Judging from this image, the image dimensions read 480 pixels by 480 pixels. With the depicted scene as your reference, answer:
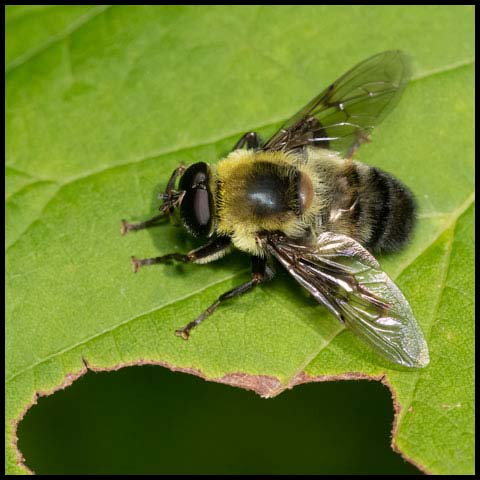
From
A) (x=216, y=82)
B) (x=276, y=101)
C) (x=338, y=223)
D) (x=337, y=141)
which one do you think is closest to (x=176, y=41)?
(x=216, y=82)

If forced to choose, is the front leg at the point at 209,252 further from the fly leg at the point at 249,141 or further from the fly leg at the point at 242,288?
the fly leg at the point at 249,141

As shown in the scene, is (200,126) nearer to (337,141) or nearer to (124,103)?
(124,103)

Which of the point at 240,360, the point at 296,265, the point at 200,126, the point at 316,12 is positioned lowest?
the point at 240,360

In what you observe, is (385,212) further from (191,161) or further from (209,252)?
(191,161)

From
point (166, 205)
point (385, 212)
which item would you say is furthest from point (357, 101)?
point (166, 205)

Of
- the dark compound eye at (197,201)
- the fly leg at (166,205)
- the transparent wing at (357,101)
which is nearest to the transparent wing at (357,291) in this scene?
the dark compound eye at (197,201)

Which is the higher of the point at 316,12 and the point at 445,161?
the point at 316,12

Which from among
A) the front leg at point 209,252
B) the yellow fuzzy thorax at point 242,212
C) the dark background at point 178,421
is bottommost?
the dark background at point 178,421

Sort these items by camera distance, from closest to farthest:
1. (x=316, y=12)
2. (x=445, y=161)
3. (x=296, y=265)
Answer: (x=296, y=265), (x=445, y=161), (x=316, y=12)
